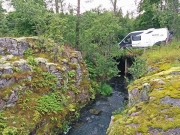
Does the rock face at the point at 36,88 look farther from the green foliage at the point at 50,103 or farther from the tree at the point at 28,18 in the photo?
the tree at the point at 28,18

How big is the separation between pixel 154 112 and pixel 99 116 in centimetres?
814

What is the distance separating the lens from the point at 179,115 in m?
6.07

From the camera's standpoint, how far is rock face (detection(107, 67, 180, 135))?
19.2 ft

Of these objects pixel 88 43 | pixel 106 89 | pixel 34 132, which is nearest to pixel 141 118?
pixel 34 132

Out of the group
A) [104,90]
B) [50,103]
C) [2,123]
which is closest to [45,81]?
[50,103]

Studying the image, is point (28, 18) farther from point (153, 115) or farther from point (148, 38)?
point (153, 115)

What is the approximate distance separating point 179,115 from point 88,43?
14471 millimetres

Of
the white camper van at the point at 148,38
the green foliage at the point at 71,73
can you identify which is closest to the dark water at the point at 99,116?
the green foliage at the point at 71,73

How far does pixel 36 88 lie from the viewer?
12.2 metres

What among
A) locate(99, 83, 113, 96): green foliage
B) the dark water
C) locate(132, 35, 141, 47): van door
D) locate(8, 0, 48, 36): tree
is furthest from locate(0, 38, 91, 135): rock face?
locate(132, 35, 141, 47): van door

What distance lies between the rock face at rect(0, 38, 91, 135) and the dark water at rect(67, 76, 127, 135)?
70 centimetres

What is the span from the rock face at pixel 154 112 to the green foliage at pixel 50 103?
5.18 meters

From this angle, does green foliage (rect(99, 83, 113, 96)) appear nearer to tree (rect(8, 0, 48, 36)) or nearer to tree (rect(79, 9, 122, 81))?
A: tree (rect(79, 9, 122, 81))

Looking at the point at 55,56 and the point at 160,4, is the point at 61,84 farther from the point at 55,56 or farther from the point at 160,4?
the point at 160,4
